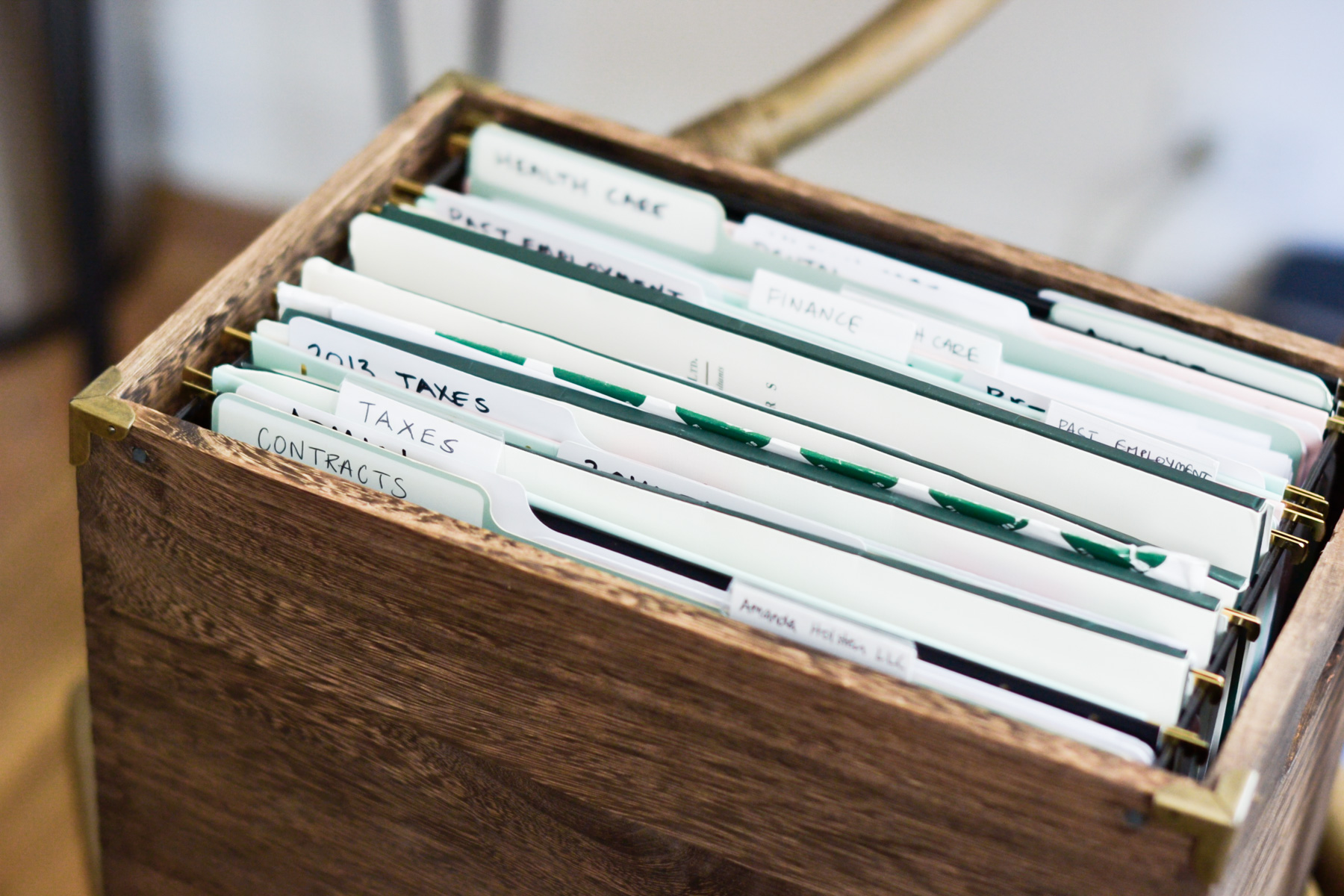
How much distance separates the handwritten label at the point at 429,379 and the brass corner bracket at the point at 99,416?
0.09 meters

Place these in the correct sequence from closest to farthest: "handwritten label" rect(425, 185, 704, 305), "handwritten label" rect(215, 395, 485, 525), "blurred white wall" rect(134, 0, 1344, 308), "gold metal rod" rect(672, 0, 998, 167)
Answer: "handwritten label" rect(215, 395, 485, 525) → "handwritten label" rect(425, 185, 704, 305) → "gold metal rod" rect(672, 0, 998, 167) → "blurred white wall" rect(134, 0, 1344, 308)

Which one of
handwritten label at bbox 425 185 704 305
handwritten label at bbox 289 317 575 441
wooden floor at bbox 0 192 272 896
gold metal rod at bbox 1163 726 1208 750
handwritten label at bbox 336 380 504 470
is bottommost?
wooden floor at bbox 0 192 272 896

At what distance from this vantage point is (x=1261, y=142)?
1.04 meters

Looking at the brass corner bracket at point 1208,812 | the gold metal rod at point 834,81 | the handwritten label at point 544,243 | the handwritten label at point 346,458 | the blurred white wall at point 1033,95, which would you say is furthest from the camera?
the blurred white wall at point 1033,95

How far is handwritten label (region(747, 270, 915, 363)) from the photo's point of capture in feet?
2.00

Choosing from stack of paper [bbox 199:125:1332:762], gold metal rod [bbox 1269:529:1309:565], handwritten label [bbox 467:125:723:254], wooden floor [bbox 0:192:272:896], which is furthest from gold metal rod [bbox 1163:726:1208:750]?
wooden floor [bbox 0:192:272:896]

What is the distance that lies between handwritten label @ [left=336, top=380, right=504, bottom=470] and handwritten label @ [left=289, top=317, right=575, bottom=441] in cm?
2

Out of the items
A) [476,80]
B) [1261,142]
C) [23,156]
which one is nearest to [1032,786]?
[476,80]

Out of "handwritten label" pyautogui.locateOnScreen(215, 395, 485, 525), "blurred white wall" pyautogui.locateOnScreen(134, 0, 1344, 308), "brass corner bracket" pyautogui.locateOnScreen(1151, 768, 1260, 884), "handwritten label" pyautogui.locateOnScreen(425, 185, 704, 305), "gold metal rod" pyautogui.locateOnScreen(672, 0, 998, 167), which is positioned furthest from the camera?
"blurred white wall" pyautogui.locateOnScreen(134, 0, 1344, 308)

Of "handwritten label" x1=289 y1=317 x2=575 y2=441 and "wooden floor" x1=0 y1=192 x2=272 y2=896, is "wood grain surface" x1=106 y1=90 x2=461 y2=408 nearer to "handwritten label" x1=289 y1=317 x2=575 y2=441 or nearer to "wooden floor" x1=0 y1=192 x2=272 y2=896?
"handwritten label" x1=289 y1=317 x2=575 y2=441

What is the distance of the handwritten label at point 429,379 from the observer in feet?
1.80

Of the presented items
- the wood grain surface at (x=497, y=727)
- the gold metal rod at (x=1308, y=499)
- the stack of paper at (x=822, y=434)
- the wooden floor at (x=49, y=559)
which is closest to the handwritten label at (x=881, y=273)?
the stack of paper at (x=822, y=434)

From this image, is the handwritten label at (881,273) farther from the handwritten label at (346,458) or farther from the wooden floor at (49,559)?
the wooden floor at (49,559)

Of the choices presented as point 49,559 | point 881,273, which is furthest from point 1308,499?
Answer: point 49,559
